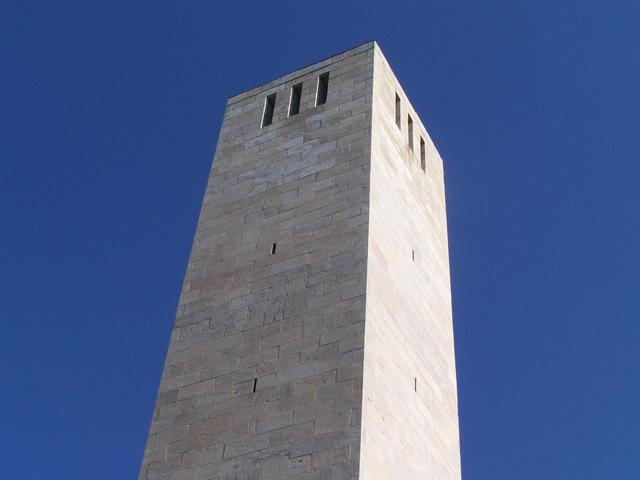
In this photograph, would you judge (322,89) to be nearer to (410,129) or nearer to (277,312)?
(410,129)

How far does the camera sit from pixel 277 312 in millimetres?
14250

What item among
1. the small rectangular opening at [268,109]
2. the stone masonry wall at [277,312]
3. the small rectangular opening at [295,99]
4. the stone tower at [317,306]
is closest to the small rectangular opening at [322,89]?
the stone tower at [317,306]

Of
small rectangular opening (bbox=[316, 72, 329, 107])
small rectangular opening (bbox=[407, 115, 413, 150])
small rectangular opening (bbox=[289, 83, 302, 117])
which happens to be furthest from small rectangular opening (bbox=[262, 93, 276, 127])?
small rectangular opening (bbox=[407, 115, 413, 150])

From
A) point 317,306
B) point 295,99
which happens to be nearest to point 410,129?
point 295,99

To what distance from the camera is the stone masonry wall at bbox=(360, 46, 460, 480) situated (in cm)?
1284

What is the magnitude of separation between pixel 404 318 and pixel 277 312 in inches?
94.9

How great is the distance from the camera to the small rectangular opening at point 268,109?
64.5ft

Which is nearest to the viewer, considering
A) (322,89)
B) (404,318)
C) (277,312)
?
(277,312)

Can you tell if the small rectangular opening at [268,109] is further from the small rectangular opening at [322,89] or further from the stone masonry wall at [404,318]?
the stone masonry wall at [404,318]

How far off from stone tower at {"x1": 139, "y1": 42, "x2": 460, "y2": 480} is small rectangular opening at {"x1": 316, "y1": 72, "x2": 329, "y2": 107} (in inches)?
1.5

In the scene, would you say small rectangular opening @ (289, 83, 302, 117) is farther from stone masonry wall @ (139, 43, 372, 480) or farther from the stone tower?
stone masonry wall @ (139, 43, 372, 480)

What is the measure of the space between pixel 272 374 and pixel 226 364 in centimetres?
101

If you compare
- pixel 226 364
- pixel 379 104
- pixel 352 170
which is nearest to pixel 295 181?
pixel 352 170

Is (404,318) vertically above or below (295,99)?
below
